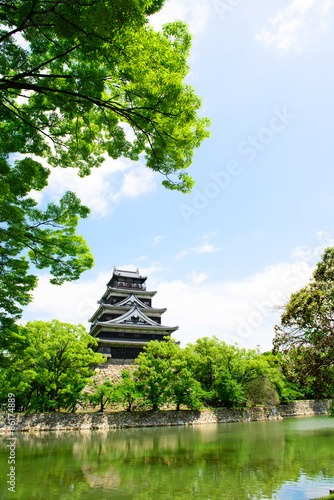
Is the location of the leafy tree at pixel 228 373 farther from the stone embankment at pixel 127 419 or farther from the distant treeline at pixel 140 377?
the stone embankment at pixel 127 419

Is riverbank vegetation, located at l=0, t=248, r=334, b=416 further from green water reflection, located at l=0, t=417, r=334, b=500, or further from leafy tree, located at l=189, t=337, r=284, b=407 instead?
green water reflection, located at l=0, t=417, r=334, b=500

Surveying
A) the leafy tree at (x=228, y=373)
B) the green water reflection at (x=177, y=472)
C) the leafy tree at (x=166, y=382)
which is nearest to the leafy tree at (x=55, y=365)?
the leafy tree at (x=166, y=382)

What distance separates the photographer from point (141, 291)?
109 ft

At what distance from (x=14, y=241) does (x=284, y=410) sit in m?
28.5

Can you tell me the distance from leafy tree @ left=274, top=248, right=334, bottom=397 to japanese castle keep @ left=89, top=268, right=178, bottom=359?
59.9ft

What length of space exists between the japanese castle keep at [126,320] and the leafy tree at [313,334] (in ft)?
59.9

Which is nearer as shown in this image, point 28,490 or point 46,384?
point 28,490

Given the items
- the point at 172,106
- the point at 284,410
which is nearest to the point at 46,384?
the point at 172,106

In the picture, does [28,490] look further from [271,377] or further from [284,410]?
[284,410]

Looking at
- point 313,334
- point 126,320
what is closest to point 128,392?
point 126,320

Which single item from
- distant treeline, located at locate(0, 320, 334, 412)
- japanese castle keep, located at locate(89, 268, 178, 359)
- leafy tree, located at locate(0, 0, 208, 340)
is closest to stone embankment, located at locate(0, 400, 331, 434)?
distant treeline, located at locate(0, 320, 334, 412)

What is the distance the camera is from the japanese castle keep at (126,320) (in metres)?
26.2

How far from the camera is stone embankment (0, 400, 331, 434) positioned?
16.9 meters

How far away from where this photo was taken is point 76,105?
512 cm
